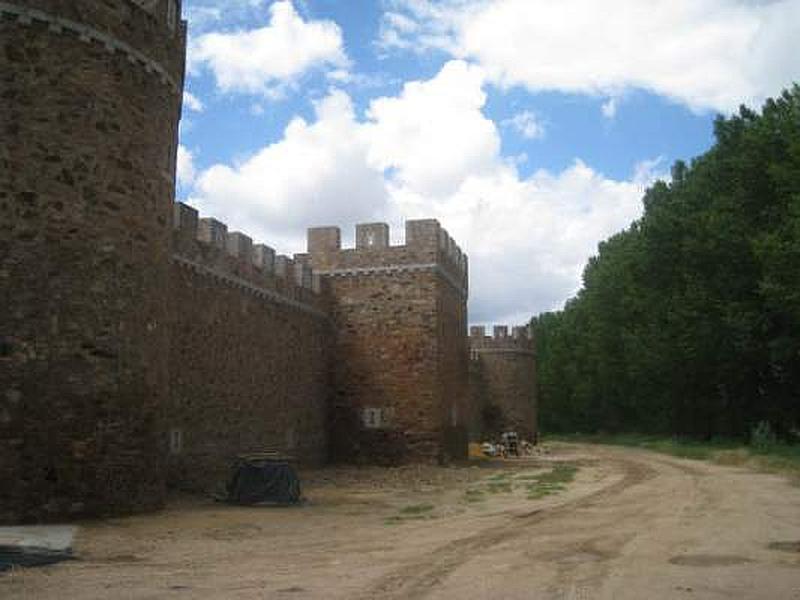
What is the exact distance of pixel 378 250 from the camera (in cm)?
2559

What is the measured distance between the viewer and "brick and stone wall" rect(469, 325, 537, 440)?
4241cm

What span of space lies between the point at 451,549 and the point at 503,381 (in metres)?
33.6

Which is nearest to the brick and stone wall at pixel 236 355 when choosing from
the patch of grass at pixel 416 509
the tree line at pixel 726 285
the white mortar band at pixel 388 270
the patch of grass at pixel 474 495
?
the white mortar band at pixel 388 270

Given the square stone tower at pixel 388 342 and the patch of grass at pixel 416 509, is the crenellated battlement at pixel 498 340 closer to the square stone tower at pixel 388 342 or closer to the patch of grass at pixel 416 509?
the square stone tower at pixel 388 342

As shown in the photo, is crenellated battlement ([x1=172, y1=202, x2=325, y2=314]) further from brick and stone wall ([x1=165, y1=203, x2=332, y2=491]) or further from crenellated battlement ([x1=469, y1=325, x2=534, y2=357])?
crenellated battlement ([x1=469, y1=325, x2=534, y2=357])

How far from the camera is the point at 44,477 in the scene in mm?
11266

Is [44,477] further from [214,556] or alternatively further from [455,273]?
[455,273]

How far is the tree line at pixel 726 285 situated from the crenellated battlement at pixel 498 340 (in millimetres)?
5496

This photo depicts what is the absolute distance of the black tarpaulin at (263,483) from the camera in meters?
15.0

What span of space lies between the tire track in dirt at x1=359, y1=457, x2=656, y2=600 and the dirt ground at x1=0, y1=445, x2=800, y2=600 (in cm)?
2

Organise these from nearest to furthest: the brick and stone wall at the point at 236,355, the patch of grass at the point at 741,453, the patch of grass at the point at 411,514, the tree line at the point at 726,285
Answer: the patch of grass at the point at 411,514 → the brick and stone wall at the point at 236,355 → the patch of grass at the point at 741,453 → the tree line at the point at 726,285

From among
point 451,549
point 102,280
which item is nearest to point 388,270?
point 102,280

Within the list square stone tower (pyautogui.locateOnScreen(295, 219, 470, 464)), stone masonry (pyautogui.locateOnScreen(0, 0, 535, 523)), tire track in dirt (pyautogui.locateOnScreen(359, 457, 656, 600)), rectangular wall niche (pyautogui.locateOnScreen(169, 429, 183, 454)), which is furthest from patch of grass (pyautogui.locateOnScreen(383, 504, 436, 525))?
square stone tower (pyautogui.locateOnScreen(295, 219, 470, 464))

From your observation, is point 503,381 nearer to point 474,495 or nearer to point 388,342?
point 388,342
